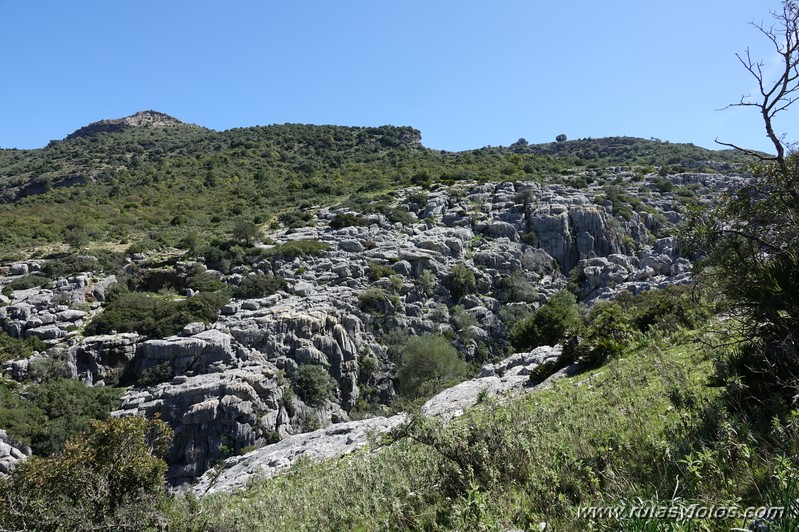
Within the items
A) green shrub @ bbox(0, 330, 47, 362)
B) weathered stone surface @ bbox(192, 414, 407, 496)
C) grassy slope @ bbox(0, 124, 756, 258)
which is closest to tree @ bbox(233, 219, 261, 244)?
grassy slope @ bbox(0, 124, 756, 258)

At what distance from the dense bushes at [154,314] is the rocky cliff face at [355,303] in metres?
0.87

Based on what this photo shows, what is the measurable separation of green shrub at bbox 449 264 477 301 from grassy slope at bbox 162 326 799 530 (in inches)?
1068

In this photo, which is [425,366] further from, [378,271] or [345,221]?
[345,221]

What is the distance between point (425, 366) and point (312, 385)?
6793 millimetres

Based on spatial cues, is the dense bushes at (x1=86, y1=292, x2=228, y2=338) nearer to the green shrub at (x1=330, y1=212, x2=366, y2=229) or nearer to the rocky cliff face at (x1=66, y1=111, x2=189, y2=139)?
the green shrub at (x1=330, y1=212, x2=366, y2=229)

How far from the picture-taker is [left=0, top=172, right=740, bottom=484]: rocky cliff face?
21547 mm

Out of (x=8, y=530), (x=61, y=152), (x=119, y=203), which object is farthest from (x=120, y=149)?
(x=8, y=530)

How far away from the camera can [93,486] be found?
6.78 metres

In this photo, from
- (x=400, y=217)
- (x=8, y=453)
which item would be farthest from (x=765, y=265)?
(x=400, y=217)

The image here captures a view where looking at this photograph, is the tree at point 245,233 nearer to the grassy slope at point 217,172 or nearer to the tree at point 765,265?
the grassy slope at point 217,172

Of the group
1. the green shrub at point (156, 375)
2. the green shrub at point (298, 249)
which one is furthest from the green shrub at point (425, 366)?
the green shrub at point (298, 249)

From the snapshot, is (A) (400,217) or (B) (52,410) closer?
(B) (52,410)

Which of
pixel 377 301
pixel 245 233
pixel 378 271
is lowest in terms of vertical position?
pixel 377 301

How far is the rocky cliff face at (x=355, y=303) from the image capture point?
70.7 ft
